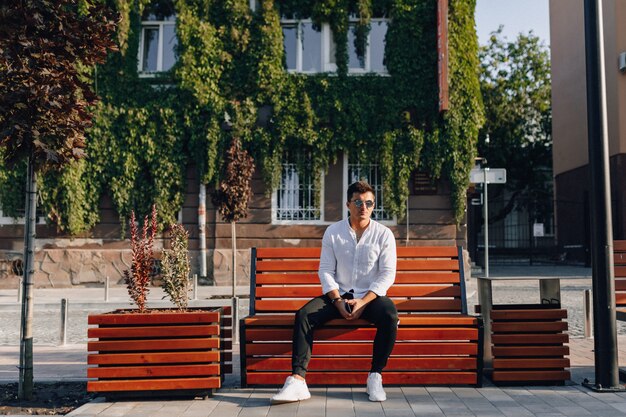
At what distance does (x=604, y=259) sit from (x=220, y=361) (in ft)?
11.2

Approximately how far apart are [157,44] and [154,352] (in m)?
15.5

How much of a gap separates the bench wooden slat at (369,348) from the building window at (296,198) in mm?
13245

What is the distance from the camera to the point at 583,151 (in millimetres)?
32031

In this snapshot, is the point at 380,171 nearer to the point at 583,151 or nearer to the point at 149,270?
the point at 149,270

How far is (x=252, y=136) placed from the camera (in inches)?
738

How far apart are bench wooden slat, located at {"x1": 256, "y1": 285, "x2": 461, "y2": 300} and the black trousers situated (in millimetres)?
531

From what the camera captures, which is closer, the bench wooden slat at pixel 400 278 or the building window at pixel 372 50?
the bench wooden slat at pixel 400 278

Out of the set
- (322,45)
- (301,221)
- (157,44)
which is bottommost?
(301,221)

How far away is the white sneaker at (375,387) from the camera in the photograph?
17.6ft

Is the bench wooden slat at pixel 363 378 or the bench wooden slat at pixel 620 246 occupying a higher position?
the bench wooden slat at pixel 620 246

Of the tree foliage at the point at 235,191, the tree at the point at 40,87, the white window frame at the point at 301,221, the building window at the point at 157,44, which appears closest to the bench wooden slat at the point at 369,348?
the tree at the point at 40,87

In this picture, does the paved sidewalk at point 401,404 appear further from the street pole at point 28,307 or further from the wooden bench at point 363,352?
the street pole at point 28,307

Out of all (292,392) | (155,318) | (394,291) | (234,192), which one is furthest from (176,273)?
(234,192)

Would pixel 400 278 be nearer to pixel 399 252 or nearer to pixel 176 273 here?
pixel 399 252
